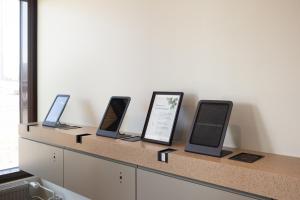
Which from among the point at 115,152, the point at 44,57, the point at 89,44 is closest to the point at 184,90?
the point at 115,152

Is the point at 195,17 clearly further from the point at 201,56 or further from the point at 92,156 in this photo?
the point at 92,156

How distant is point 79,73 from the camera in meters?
2.36

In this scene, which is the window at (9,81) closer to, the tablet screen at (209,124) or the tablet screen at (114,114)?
the tablet screen at (114,114)

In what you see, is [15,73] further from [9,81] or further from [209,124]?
[209,124]

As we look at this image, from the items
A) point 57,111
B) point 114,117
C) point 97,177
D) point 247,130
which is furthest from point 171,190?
point 57,111

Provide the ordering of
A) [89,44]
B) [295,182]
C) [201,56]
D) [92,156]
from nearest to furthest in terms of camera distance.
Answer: [295,182] < [201,56] < [92,156] < [89,44]

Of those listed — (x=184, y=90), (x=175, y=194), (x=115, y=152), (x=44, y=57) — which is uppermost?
(x=44, y=57)

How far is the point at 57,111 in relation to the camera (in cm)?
234

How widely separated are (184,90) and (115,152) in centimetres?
55

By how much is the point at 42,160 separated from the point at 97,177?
69cm

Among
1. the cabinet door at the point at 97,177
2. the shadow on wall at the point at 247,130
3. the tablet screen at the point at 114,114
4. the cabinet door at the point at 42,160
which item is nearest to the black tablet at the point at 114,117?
the tablet screen at the point at 114,114

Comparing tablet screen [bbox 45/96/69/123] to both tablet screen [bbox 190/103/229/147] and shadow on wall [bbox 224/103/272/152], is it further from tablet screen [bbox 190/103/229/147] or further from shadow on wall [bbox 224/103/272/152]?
shadow on wall [bbox 224/103/272/152]

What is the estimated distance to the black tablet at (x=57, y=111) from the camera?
227 cm

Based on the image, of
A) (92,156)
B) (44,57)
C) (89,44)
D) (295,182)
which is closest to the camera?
(295,182)
